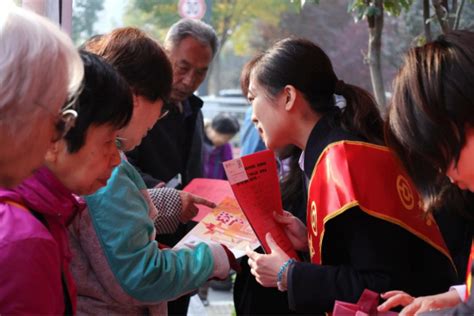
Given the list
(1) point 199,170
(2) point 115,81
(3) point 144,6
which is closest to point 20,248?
(2) point 115,81

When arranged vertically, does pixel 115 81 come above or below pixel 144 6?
above

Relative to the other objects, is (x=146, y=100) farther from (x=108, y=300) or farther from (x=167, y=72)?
(x=108, y=300)

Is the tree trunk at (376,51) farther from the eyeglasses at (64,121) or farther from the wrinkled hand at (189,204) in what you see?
the eyeglasses at (64,121)

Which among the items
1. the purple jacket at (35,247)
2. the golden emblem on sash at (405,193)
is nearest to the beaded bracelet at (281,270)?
the golden emblem on sash at (405,193)

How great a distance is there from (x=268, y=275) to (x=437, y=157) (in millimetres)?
807

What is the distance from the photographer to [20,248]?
1.54 m

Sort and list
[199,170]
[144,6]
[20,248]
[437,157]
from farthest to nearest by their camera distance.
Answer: [144,6] → [199,170] → [437,157] → [20,248]

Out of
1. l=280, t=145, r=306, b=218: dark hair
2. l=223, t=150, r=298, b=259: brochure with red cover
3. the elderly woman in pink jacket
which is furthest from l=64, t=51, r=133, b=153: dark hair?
l=280, t=145, r=306, b=218: dark hair

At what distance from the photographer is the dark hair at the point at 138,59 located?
2.13 metres

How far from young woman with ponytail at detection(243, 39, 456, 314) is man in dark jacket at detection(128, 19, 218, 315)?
1.15m

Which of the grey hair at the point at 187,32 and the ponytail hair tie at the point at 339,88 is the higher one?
the ponytail hair tie at the point at 339,88

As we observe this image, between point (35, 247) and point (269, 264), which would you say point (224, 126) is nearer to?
point (269, 264)

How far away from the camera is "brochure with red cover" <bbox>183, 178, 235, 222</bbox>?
275cm

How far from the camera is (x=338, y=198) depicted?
212cm
